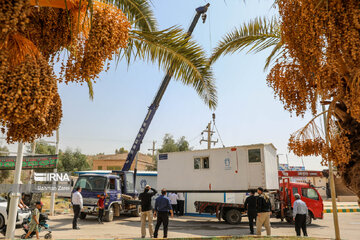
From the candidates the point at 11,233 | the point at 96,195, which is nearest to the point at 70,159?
the point at 96,195

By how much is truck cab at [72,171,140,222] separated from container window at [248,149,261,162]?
791 cm

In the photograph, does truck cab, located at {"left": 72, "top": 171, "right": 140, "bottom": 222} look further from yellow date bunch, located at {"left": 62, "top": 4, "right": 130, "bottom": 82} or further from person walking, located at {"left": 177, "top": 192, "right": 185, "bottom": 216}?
yellow date bunch, located at {"left": 62, "top": 4, "right": 130, "bottom": 82}

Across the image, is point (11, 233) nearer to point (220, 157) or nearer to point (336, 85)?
point (336, 85)

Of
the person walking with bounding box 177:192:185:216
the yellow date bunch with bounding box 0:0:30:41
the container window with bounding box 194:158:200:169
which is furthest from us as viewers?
the person walking with bounding box 177:192:185:216

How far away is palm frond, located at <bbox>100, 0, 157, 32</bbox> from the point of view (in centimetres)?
563

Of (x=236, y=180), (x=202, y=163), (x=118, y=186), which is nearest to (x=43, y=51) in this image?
(x=236, y=180)

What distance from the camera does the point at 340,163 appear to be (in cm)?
553

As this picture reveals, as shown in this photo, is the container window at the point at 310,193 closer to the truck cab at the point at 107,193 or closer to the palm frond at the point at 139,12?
the truck cab at the point at 107,193

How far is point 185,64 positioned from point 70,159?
200 ft

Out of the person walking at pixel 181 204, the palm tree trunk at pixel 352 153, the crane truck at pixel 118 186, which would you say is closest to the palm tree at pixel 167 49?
A: the palm tree trunk at pixel 352 153

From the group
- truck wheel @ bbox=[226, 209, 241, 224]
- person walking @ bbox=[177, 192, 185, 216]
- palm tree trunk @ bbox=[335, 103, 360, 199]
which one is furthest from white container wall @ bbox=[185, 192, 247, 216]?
palm tree trunk @ bbox=[335, 103, 360, 199]

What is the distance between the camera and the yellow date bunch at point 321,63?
4387mm

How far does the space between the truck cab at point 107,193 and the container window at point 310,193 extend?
1041 centimetres

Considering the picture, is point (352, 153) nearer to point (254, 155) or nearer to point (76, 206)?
point (254, 155)
